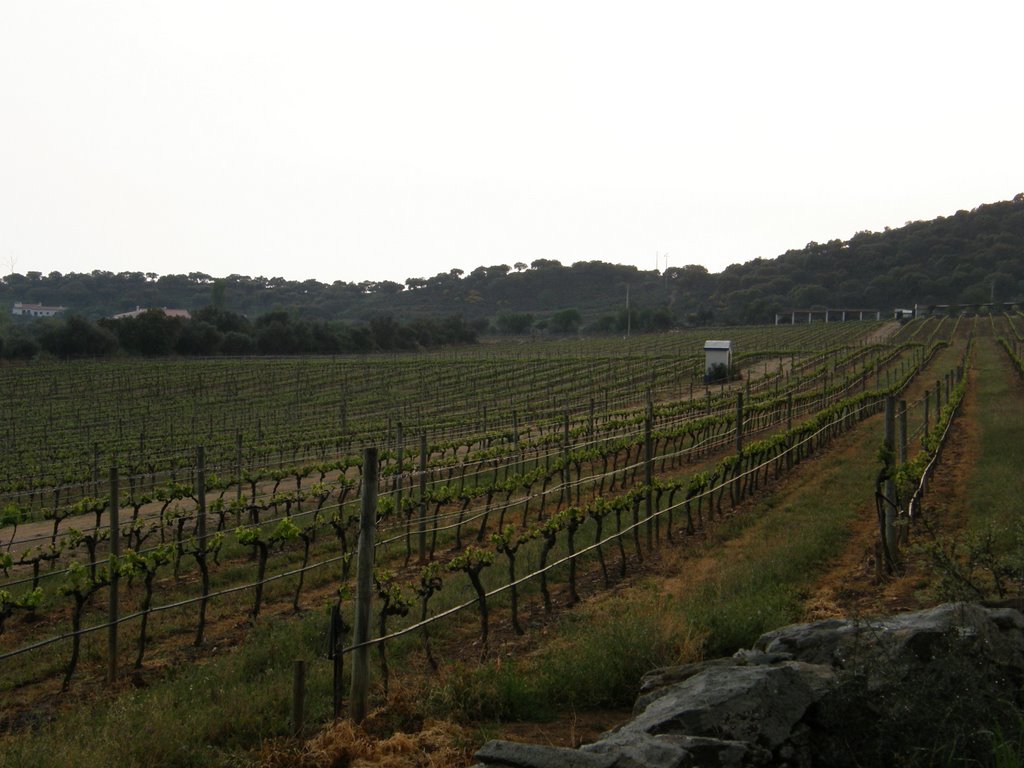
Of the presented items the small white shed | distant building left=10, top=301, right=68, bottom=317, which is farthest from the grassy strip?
distant building left=10, top=301, right=68, bottom=317

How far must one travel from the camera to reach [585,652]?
6.45 meters

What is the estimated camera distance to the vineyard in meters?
8.12

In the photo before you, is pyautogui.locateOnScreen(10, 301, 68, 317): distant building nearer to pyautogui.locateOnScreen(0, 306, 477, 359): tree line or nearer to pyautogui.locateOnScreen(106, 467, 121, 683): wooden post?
pyautogui.locateOnScreen(0, 306, 477, 359): tree line

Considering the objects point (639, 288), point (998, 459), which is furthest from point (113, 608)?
point (639, 288)

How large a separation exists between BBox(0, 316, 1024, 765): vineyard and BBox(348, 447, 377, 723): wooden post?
0.03 meters

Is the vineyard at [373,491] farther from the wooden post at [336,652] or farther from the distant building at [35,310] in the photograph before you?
the distant building at [35,310]

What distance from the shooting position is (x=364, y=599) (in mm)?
5559

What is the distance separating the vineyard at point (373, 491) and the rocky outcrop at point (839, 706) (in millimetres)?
1965

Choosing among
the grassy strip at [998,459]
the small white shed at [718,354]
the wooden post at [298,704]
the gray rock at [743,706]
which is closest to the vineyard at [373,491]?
the wooden post at [298,704]

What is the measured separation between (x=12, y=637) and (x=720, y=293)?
126948 millimetres

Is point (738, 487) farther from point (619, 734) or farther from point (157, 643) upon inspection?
point (619, 734)

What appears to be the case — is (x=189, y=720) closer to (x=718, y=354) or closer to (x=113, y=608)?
(x=113, y=608)

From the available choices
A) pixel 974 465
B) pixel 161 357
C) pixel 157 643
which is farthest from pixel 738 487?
pixel 161 357

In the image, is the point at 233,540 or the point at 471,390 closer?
the point at 233,540
